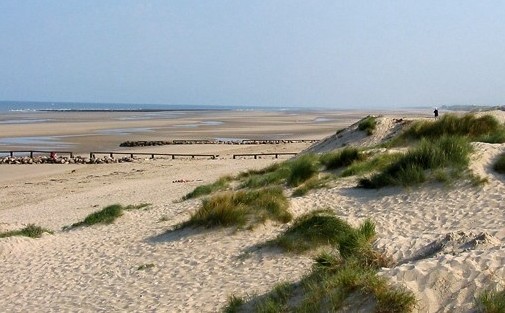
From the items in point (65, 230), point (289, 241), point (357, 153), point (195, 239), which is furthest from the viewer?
point (357, 153)

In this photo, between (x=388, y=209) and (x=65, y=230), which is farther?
(x=65, y=230)

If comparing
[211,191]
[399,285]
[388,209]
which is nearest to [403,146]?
[211,191]

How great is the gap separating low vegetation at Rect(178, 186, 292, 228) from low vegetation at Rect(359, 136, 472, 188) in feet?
7.35

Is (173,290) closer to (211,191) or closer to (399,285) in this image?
(399,285)

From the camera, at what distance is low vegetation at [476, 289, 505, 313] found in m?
4.95

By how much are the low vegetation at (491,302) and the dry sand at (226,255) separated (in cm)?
17

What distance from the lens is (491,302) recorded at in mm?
5008

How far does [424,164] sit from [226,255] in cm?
498

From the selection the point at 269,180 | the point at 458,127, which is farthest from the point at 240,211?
the point at 458,127

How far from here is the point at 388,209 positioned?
36.2 feet

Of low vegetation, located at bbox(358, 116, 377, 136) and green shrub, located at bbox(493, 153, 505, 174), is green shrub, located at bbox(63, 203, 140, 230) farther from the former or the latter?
low vegetation, located at bbox(358, 116, 377, 136)

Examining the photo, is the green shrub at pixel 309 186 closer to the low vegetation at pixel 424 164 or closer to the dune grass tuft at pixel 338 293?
the low vegetation at pixel 424 164

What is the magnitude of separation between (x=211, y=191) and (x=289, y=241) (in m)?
7.70

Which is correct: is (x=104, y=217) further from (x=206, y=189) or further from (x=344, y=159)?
(x=344, y=159)
